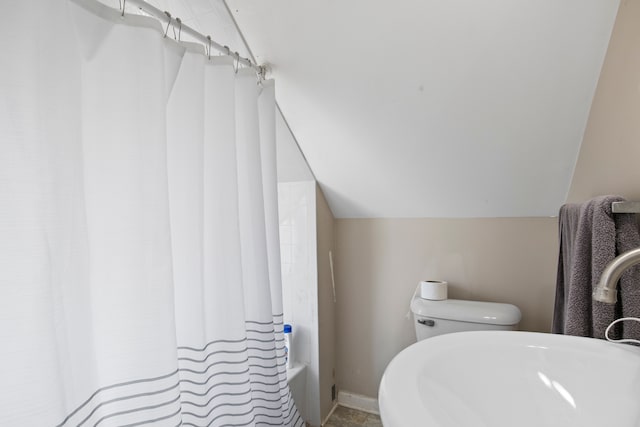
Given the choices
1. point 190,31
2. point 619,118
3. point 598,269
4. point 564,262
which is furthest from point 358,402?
point 190,31

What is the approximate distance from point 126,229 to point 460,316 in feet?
4.42

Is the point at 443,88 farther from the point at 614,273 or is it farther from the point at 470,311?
the point at 470,311

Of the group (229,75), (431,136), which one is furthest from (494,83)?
(229,75)

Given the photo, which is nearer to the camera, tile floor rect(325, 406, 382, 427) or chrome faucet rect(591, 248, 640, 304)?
chrome faucet rect(591, 248, 640, 304)

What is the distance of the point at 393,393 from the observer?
1.66ft

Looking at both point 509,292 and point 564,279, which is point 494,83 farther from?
point 509,292

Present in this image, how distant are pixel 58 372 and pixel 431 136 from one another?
1.31 meters

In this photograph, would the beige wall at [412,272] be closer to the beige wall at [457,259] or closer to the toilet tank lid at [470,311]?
the beige wall at [457,259]

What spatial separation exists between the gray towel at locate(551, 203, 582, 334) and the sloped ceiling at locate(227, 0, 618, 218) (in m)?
0.33

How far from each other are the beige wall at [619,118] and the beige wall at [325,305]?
1121mm

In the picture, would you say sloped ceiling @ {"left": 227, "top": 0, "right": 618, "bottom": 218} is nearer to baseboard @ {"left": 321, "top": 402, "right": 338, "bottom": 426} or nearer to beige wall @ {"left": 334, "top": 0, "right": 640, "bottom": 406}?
beige wall @ {"left": 334, "top": 0, "right": 640, "bottom": 406}

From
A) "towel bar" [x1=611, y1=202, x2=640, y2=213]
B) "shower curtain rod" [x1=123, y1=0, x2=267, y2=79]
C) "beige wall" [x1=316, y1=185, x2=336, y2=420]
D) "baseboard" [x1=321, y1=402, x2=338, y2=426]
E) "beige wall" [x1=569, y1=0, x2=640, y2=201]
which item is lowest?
"baseboard" [x1=321, y1=402, x2=338, y2=426]

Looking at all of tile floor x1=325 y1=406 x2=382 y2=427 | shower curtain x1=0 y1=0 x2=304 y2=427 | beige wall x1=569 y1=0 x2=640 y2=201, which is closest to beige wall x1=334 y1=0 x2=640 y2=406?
beige wall x1=569 y1=0 x2=640 y2=201

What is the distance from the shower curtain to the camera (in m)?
0.58
